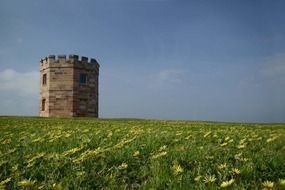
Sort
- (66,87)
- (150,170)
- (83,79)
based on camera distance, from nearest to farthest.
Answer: (150,170), (66,87), (83,79)

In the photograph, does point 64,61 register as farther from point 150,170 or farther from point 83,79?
point 150,170

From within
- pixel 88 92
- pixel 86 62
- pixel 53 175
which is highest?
pixel 86 62

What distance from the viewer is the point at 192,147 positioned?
554 cm

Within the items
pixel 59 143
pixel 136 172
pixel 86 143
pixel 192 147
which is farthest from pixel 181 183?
pixel 59 143

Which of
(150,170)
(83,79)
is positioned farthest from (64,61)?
(150,170)

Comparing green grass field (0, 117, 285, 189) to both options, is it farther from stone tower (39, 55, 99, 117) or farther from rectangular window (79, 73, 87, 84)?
rectangular window (79, 73, 87, 84)

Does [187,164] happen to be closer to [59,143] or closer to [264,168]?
[264,168]

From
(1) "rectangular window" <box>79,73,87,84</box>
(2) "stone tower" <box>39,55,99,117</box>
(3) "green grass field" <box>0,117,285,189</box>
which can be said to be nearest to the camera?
(3) "green grass field" <box>0,117,285,189</box>

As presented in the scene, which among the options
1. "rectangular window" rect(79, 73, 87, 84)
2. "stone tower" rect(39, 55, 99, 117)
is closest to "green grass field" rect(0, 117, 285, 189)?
"stone tower" rect(39, 55, 99, 117)

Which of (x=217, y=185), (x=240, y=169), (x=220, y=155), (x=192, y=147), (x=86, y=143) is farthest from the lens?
(x=86, y=143)

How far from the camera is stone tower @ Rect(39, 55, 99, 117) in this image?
37.1 m

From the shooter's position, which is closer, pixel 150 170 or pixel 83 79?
pixel 150 170

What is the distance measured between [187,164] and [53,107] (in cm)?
3481

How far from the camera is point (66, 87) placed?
37.2 meters
